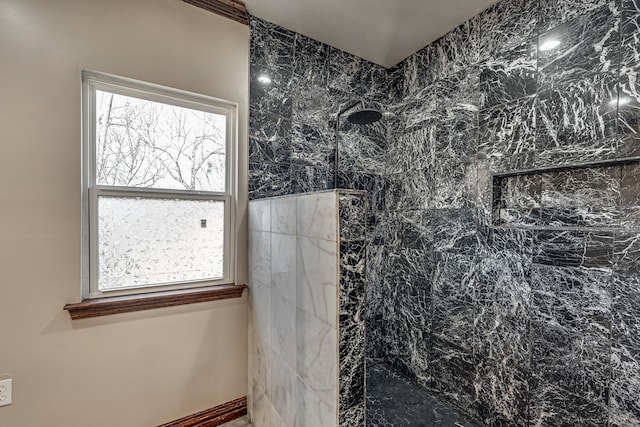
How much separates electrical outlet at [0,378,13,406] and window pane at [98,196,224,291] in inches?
20.4

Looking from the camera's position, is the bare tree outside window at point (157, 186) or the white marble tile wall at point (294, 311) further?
the bare tree outside window at point (157, 186)

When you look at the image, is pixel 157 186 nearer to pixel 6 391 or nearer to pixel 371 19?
pixel 6 391

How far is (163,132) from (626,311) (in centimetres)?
265

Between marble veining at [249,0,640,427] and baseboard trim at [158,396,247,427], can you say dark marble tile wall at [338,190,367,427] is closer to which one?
marble veining at [249,0,640,427]

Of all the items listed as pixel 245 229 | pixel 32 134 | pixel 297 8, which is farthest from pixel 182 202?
pixel 297 8

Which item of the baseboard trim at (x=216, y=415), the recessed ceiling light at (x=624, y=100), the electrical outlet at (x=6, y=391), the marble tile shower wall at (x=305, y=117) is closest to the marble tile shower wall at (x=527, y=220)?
the recessed ceiling light at (x=624, y=100)

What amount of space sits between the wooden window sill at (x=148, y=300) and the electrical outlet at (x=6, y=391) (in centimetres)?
35

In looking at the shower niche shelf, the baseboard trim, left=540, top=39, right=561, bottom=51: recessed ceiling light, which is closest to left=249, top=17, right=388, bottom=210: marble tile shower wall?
the shower niche shelf

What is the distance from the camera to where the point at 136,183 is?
1.65 meters

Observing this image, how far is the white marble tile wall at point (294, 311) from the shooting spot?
110 cm

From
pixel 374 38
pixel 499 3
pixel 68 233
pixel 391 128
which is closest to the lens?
pixel 68 233

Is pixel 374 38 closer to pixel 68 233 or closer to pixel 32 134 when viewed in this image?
pixel 32 134

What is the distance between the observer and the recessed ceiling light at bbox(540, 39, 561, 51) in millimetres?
1533

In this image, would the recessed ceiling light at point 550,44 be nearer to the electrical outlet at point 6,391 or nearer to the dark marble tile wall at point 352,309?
the dark marble tile wall at point 352,309
